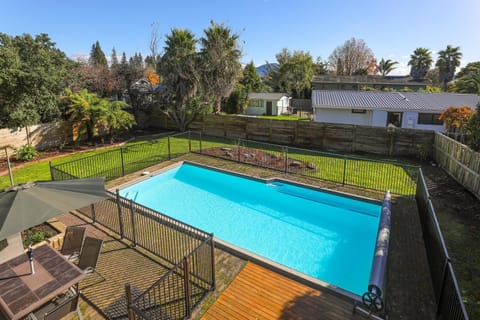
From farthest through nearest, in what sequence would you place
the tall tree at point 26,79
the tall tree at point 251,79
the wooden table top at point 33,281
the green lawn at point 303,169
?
the tall tree at point 251,79
the tall tree at point 26,79
the green lawn at point 303,169
the wooden table top at point 33,281

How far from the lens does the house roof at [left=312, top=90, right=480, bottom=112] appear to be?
62.6 ft

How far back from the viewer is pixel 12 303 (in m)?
3.82

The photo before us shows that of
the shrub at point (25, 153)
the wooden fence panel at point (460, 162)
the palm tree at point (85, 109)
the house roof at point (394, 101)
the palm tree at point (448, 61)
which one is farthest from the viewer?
the palm tree at point (448, 61)

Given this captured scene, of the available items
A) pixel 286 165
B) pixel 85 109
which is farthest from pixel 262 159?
pixel 85 109

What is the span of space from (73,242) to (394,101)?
22219 mm

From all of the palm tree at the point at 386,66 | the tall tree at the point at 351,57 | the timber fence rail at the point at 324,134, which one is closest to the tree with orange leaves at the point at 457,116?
the timber fence rail at the point at 324,134

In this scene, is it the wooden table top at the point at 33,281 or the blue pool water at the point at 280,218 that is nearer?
the wooden table top at the point at 33,281

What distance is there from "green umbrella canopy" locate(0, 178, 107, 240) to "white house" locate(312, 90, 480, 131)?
740 inches

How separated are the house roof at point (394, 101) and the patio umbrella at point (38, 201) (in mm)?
18773

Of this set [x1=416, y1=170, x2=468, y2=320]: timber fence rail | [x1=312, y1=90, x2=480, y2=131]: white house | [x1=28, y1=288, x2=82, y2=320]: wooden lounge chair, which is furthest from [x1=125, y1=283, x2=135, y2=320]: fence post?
[x1=312, y1=90, x2=480, y2=131]: white house

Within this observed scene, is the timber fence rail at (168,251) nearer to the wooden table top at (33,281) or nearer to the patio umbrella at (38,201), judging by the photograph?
the patio umbrella at (38,201)

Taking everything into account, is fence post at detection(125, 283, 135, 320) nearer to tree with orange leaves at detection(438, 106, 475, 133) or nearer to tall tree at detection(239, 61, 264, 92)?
tree with orange leaves at detection(438, 106, 475, 133)

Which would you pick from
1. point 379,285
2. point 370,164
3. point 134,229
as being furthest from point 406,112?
point 134,229

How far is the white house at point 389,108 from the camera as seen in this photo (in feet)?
62.2
